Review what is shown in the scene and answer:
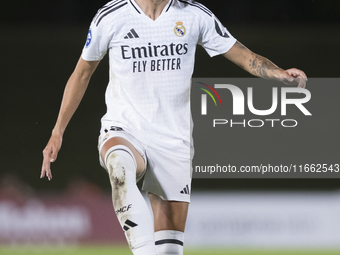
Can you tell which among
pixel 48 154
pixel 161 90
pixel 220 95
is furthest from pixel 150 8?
pixel 220 95

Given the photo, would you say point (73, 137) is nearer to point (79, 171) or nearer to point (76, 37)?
point (79, 171)

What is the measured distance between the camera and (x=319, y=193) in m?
4.73

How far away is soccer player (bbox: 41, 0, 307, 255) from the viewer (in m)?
2.46

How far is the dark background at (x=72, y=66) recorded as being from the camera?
468cm

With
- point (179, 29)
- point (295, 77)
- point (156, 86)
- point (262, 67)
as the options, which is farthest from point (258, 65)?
point (156, 86)

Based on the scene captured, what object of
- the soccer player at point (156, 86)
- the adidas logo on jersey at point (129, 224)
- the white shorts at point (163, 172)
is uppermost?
the soccer player at point (156, 86)

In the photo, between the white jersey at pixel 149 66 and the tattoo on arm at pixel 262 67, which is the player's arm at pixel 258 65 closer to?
the tattoo on arm at pixel 262 67

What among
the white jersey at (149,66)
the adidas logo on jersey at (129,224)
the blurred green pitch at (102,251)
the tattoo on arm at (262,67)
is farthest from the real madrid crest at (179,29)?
the blurred green pitch at (102,251)

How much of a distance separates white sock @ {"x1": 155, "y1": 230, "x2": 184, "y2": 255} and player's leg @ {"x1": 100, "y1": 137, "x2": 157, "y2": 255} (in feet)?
2.25

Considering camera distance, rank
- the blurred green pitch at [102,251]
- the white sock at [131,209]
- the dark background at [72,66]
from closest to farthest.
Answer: the white sock at [131,209], the blurred green pitch at [102,251], the dark background at [72,66]

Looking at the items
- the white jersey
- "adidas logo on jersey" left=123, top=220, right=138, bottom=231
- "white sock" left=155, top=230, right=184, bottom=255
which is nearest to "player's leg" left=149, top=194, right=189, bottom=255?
"white sock" left=155, top=230, right=184, bottom=255

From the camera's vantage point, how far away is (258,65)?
2.64m

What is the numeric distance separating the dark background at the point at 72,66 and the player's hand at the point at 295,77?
2321 millimetres

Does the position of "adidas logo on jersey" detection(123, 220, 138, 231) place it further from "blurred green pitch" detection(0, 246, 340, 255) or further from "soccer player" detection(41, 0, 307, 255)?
"blurred green pitch" detection(0, 246, 340, 255)
